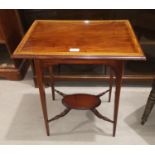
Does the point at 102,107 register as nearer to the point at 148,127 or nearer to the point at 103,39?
the point at 148,127

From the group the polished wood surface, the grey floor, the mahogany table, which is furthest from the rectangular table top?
the grey floor

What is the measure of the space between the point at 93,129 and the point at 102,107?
270 millimetres

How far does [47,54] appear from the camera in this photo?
1.06 meters

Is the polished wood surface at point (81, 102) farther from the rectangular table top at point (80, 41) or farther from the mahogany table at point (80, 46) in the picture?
the rectangular table top at point (80, 41)

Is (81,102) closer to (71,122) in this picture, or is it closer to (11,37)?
(71,122)

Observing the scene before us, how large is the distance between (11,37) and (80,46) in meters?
1.07

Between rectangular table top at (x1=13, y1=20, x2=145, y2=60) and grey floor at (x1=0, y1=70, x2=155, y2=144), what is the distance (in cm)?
64

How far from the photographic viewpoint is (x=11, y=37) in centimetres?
198

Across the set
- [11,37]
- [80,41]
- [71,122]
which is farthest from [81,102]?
[11,37]

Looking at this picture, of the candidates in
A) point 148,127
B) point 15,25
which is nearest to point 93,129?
point 148,127
